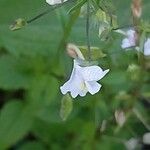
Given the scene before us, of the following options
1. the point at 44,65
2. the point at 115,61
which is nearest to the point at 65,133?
the point at 44,65

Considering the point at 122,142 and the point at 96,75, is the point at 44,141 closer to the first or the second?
the point at 122,142

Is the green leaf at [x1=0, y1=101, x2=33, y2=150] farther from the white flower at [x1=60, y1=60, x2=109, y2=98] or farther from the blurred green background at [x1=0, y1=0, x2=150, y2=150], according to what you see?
the white flower at [x1=60, y1=60, x2=109, y2=98]

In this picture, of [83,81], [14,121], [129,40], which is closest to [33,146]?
[14,121]

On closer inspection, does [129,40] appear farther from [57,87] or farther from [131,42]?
[57,87]

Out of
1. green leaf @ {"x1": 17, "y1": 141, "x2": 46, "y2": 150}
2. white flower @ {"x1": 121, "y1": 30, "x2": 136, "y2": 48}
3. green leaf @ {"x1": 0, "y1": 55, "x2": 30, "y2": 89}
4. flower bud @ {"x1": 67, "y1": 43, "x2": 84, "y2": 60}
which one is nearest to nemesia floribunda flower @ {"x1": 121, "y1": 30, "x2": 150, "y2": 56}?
white flower @ {"x1": 121, "y1": 30, "x2": 136, "y2": 48}

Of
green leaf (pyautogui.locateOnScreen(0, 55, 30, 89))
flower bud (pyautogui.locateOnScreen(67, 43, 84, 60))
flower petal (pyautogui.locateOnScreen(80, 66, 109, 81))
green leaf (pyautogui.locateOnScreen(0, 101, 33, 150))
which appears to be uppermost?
flower petal (pyautogui.locateOnScreen(80, 66, 109, 81))

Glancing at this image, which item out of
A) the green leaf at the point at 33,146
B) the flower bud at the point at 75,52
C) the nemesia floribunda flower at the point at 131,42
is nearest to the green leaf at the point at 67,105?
the flower bud at the point at 75,52

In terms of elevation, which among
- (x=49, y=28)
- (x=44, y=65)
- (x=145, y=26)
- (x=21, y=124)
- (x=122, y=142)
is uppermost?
(x=145, y=26)
